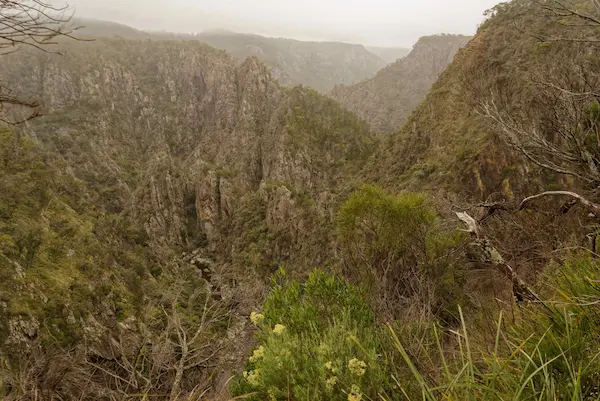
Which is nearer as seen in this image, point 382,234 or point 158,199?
point 382,234

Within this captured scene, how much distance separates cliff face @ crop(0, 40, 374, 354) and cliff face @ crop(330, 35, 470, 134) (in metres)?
38.0

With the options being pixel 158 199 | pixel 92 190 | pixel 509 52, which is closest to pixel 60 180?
pixel 158 199

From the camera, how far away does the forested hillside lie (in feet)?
10.3

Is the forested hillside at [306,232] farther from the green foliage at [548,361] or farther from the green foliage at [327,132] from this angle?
the green foliage at [327,132]

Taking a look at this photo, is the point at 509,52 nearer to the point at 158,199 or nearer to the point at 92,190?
the point at 158,199

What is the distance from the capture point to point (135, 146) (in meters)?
111

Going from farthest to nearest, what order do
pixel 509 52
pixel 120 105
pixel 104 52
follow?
1. pixel 104 52
2. pixel 120 105
3. pixel 509 52

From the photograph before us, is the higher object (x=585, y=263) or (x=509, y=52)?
(x=509, y=52)

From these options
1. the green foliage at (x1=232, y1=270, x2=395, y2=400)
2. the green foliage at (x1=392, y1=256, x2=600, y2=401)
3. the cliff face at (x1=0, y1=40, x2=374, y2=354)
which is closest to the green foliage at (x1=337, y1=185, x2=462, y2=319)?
the green foliage at (x1=232, y1=270, x2=395, y2=400)

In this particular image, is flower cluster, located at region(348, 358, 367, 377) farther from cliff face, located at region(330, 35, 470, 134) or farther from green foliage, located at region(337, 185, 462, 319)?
cliff face, located at region(330, 35, 470, 134)

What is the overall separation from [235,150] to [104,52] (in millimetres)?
82329

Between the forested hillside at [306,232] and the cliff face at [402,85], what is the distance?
2.65 m

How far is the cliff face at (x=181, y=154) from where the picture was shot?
5050cm

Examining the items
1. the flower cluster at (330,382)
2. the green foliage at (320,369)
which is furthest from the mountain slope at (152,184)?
the flower cluster at (330,382)
